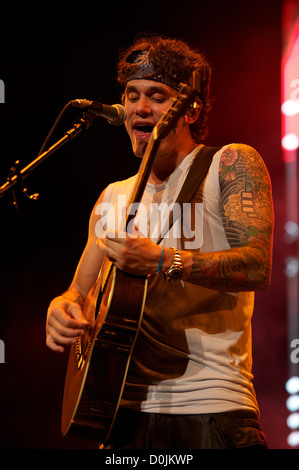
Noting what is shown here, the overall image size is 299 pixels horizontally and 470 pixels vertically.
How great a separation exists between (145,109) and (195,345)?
4.11ft

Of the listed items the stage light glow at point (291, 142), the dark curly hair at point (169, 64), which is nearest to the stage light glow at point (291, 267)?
the stage light glow at point (291, 142)

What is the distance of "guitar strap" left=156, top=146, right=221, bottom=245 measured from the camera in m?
2.35

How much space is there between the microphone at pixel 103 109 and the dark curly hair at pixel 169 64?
39 cm

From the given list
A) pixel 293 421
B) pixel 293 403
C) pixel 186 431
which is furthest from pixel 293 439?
pixel 186 431

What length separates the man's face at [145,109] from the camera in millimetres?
2688

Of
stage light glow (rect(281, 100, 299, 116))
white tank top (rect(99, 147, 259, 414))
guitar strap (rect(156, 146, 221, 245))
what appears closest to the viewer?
white tank top (rect(99, 147, 259, 414))

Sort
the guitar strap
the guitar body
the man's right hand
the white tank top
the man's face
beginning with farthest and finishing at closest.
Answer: the man's face, the guitar strap, the man's right hand, the white tank top, the guitar body

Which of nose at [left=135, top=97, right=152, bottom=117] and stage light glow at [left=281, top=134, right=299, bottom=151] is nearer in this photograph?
nose at [left=135, top=97, right=152, bottom=117]

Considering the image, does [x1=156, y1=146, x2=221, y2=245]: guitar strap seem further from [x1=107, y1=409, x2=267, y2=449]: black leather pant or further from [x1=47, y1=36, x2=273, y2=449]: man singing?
[x1=107, y1=409, x2=267, y2=449]: black leather pant

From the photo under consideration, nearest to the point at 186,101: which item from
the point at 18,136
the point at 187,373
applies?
the point at 187,373

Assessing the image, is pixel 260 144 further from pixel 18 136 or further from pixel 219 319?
pixel 219 319

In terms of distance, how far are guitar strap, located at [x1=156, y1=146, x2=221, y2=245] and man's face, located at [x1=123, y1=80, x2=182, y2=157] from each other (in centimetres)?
25

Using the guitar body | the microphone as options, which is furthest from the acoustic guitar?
the microphone

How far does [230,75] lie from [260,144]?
0.71 metres
